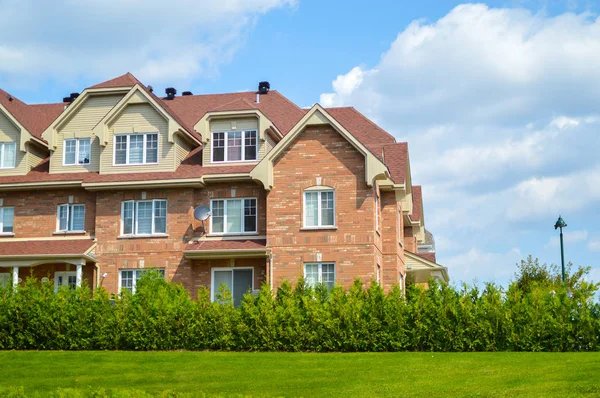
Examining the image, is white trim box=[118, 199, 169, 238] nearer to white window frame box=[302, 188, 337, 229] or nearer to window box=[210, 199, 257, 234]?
window box=[210, 199, 257, 234]

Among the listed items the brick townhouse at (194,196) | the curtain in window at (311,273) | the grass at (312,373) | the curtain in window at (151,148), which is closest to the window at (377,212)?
the brick townhouse at (194,196)

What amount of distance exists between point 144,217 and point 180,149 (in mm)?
3355

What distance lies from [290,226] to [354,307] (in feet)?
25.0

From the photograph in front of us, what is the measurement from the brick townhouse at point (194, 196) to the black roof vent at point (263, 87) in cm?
281

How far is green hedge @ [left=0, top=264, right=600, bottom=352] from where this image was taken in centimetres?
2348

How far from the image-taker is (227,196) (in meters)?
34.1

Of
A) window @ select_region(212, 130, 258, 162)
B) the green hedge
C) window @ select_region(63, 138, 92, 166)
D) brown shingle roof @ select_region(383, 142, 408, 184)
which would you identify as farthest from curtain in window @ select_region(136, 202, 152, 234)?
brown shingle roof @ select_region(383, 142, 408, 184)

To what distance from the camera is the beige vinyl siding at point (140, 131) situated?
113 ft

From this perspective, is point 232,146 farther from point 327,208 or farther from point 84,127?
point 84,127

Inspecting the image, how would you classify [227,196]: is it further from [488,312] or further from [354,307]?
[488,312]

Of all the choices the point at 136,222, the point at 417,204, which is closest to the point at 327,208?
the point at 136,222

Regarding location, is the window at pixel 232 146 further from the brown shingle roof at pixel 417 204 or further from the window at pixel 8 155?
the brown shingle roof at pixel 417 204

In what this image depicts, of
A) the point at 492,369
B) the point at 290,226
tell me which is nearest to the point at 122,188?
the point at 290,226

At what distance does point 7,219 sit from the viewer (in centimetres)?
3591
